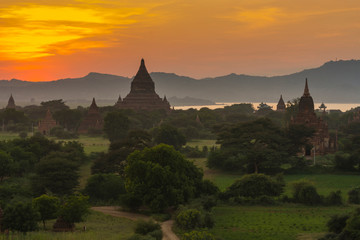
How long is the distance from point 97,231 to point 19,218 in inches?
188

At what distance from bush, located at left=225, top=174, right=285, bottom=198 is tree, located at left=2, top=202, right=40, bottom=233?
690 inches

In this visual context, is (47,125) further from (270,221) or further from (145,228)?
(145,228)

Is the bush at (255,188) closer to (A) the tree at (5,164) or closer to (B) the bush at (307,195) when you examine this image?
(B) the bush at (307,195)

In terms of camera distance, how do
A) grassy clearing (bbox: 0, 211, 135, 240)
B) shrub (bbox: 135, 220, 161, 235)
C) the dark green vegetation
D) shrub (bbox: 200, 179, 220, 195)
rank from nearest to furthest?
grassy clearing (bbox: 0, 211, 135, 240)
shrub (bbox: 135, 220, 161, 235)
the dark green vegetation
shrub (bbox: 200, 179, 220, 195)

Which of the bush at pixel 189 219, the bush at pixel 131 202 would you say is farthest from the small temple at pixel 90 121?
the bush at pixel 189 219

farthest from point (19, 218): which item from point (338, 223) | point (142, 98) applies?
point (142, 98)

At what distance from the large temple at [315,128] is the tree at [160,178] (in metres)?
31.0

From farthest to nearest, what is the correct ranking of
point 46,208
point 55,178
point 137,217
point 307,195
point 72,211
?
point 55,178
point 307,195
point 137,217
point 46,208
point 72,211

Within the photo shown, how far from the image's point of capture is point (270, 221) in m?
36.5

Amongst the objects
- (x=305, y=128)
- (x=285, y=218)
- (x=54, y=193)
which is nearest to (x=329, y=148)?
(x=305, y=128)

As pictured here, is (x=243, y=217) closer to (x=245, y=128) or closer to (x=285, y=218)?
(x=285, y=218)

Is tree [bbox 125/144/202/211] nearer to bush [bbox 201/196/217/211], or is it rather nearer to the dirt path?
bush [bbox 201/196/217/211]

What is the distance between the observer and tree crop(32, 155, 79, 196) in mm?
44719

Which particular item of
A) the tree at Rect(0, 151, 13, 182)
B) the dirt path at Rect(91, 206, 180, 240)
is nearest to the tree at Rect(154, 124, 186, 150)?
the tree at Rect(0, 151, 13, 182)
